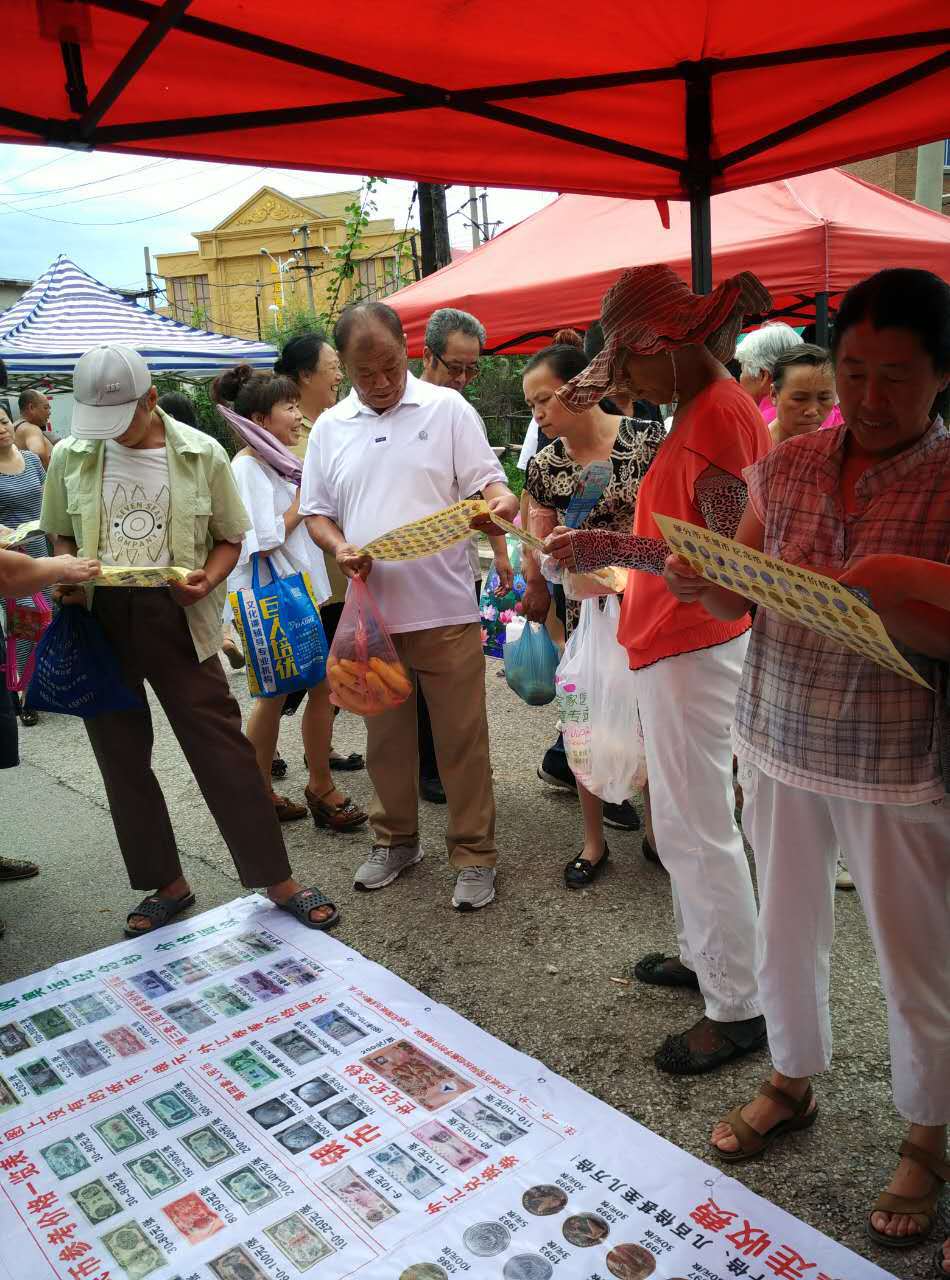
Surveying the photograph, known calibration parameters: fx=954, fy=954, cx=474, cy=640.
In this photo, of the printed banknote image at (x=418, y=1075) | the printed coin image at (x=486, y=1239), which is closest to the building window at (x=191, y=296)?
the printed banknote image at (x=418, y=1075)

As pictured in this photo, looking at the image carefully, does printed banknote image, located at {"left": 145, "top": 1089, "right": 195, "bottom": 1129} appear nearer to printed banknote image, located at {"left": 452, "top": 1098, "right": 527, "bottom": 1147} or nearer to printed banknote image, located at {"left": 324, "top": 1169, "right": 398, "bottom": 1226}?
printed banknote image, located at {"left": 324, "top": 1169, "right": 398, "bottom": 1226}

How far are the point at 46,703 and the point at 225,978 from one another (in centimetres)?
97

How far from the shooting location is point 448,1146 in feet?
6.60

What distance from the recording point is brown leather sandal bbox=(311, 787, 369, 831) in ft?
12.5

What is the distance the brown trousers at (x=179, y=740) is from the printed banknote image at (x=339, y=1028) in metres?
0.61

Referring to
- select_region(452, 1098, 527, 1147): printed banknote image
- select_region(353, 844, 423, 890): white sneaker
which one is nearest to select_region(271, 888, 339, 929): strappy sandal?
select_region(353, 844, 423, 890): white sneaker

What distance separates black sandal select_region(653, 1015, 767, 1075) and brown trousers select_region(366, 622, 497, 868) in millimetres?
1056

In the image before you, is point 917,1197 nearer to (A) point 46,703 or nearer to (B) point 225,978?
(B) point 225,978

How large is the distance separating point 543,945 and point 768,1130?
1.00 meters

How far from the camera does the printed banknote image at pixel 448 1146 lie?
196 centimetres

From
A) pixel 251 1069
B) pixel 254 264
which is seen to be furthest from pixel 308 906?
pixel 254 264

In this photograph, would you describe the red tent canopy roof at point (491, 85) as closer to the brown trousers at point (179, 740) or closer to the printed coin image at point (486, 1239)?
the brown trousers at point (179, 740)

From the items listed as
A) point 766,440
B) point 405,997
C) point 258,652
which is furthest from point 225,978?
point 766,440

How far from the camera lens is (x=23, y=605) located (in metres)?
3.44
